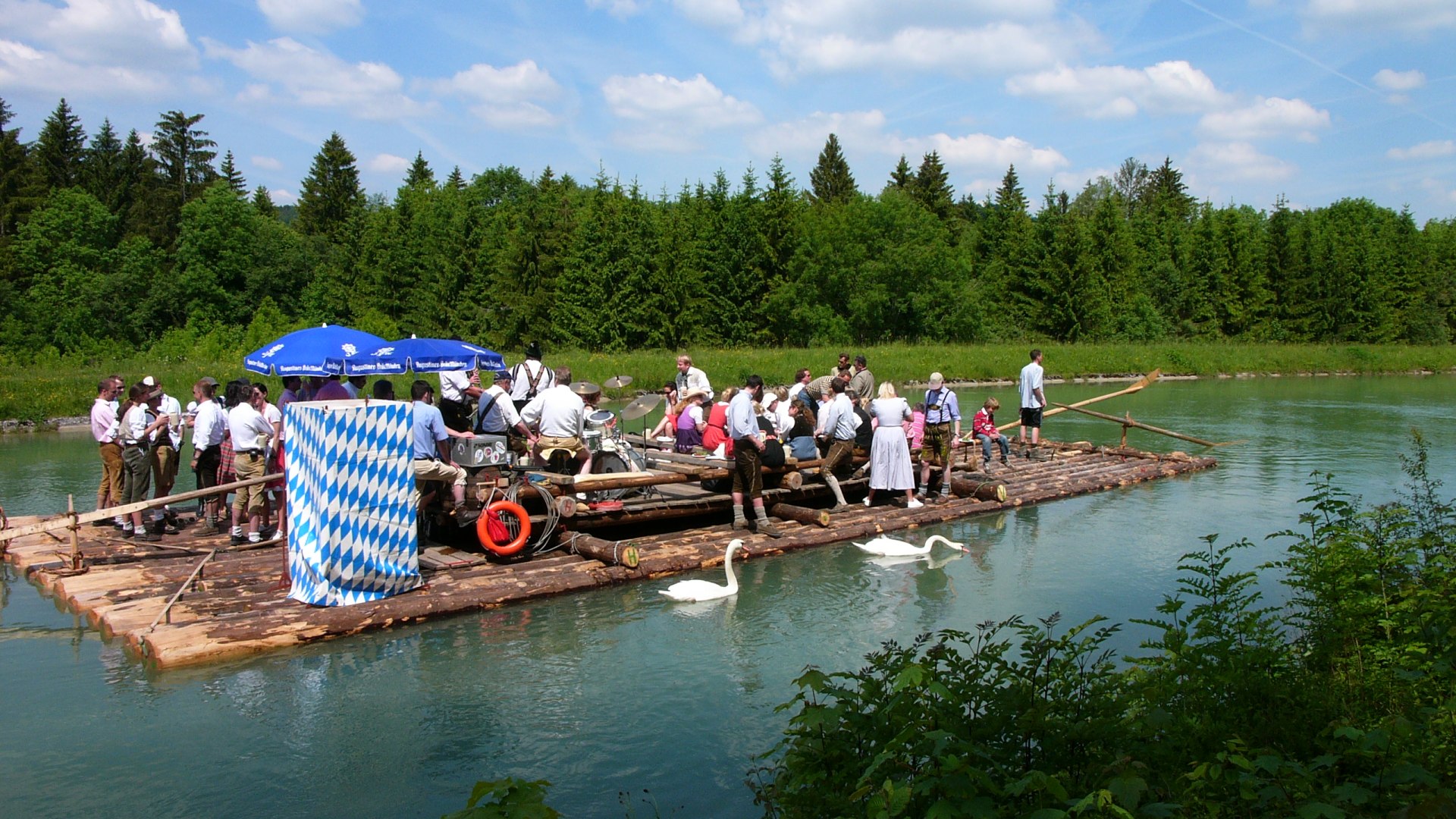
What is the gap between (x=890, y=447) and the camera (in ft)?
47.9

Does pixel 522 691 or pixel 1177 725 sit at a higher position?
A: pixel 1177 725

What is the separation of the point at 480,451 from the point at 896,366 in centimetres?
3422

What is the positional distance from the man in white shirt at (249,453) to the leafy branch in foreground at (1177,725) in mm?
7954

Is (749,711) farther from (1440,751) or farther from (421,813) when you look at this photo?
(1440,751)

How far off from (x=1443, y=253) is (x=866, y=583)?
272ft

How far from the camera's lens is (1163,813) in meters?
3.70

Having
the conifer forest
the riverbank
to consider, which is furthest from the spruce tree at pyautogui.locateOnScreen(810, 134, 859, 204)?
the riverbank

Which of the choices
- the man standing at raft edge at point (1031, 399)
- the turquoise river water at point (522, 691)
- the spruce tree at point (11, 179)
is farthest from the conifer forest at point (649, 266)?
the turquoise river water at point (522, 691)

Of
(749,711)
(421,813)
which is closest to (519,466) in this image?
(749,711)

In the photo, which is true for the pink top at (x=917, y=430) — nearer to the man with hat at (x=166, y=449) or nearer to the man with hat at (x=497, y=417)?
the man with hat at (x=497, y=417)

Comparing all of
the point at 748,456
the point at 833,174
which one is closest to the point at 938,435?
the point at 748,456

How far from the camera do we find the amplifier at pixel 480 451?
37.8 ft

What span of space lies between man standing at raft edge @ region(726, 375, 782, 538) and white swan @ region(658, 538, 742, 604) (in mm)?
2079

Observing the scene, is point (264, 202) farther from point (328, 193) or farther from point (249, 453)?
point (249, 453)
